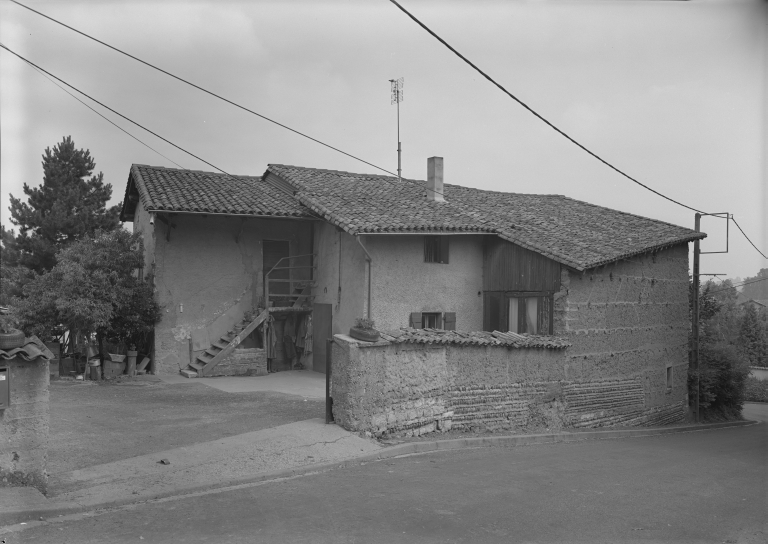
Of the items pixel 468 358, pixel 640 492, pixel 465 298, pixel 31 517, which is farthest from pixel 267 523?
pixel 465 298

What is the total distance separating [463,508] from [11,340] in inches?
202

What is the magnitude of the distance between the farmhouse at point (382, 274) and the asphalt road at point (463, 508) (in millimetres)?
6529

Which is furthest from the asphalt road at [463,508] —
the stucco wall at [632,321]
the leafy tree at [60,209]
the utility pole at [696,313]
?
the leafy tree at [60,209]

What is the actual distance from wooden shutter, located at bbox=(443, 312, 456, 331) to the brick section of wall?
514 centimetres

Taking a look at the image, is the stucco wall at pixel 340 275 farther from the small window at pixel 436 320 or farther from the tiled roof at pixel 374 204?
the small window at pixel 436 320

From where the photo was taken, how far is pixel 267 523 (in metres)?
6.49

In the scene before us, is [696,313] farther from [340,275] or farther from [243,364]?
[243,364]

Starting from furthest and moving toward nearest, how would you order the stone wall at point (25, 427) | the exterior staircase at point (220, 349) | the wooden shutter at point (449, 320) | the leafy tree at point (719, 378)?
the leafy tree at point (719, 378) → the wooden shutter at point (449, 320) → the exterior staircase at point (220, 349) → the stone wall at point (25, 427)

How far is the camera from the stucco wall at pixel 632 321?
16125 millimetres

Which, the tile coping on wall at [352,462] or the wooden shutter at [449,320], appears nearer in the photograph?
the tile coping on wall at [352,462]

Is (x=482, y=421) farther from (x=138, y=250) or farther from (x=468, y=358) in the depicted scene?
(x=138, y=250)

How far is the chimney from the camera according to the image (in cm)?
2098

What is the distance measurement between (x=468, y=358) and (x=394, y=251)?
5708mm

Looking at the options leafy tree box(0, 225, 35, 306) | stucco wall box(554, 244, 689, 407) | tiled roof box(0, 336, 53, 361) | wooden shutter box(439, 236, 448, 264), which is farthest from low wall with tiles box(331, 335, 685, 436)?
leafy tree box(0, 225, 35, 306)
